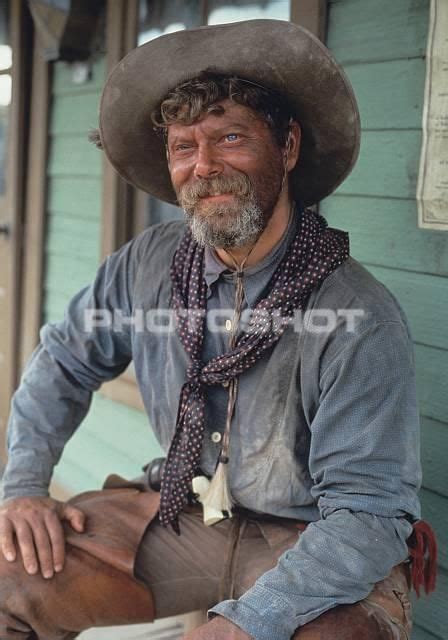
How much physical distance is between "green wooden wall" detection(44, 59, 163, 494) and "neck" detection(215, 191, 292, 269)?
1.52m

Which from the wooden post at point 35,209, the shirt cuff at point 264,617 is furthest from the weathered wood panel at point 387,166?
the wooden post at point 35,209

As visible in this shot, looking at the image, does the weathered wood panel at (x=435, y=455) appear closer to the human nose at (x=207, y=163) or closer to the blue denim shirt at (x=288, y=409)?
the blue denim shirt at (x=288, y=409)

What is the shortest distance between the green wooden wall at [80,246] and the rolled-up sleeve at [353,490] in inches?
70.0

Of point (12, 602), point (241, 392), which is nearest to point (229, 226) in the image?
point (241, 392)

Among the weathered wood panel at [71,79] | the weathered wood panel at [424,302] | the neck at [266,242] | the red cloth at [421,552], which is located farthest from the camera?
the weathered wood panel at [71,79]

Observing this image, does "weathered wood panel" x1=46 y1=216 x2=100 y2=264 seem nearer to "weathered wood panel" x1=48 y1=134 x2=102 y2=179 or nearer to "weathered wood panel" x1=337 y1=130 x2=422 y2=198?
"weathered wood panel" x1=48 y1=134 x2=102 y2=179

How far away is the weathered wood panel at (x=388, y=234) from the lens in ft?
7.25

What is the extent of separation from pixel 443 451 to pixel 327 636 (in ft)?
2.52

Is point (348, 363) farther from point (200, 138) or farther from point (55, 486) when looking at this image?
point (55, 486)

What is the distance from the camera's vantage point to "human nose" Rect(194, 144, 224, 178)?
1.99 meters

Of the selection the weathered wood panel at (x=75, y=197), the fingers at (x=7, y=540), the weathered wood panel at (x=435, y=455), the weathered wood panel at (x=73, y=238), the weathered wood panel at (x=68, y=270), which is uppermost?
the weathered wood panel at (x=75, y=197)

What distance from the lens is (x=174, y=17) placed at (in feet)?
10.7

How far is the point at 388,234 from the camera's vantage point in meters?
2.34

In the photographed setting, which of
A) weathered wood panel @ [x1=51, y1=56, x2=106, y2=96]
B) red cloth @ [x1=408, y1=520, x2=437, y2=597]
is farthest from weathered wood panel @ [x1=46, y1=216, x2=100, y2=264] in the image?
red cloth @ [x1=408, y1=520, x2=437, y2=597]
